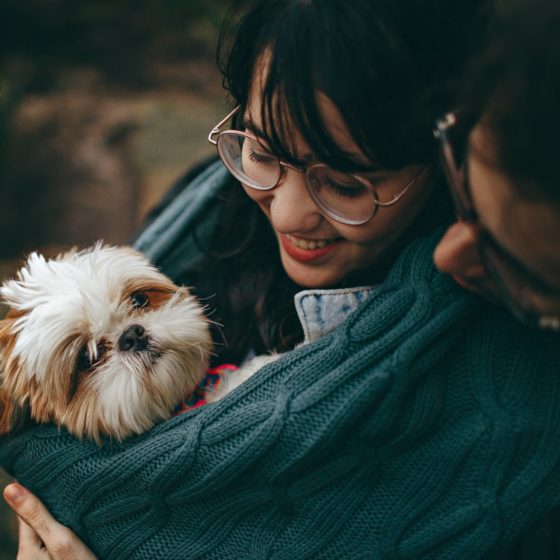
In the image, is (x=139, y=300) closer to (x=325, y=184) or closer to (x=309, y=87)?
(x=325, y=184)

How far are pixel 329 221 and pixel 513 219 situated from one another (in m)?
0.62

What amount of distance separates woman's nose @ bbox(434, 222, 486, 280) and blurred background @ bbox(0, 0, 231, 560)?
2904mm

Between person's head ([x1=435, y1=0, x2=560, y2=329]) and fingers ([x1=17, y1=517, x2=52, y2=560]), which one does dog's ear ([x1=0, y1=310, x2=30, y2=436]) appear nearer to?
fingers ([x1=17, y1=517, x2=52, y2=560])

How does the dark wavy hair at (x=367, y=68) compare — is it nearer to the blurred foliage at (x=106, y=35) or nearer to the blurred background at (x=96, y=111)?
the blurred background at (x=96, y=111)

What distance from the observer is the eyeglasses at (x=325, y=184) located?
57.5 inches

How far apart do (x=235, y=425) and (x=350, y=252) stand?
55 centimetres

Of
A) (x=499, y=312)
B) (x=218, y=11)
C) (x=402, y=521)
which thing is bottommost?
(x=402, y=521)

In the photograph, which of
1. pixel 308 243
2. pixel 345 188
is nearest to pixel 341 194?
pixel 345 188

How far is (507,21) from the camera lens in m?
1.04

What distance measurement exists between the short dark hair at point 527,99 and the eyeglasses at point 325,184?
0.47 meters

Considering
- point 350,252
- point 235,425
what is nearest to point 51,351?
point 235,425

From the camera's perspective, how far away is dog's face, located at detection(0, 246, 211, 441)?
1.62m

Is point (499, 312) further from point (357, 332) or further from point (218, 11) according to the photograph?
point (218, 11)

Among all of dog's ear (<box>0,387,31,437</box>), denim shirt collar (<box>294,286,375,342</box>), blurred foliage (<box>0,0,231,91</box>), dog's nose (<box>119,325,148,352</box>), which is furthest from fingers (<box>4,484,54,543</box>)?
blurred foliage (<box>0,0,231,91</box>)
